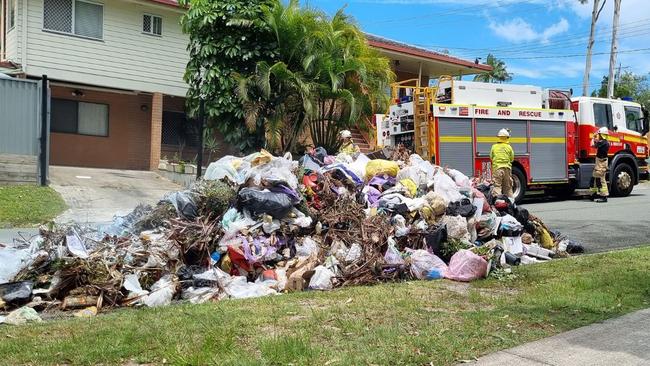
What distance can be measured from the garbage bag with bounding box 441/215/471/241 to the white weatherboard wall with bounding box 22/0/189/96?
13878 millimetres

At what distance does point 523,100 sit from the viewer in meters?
16.0

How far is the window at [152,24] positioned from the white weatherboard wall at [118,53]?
13 centimetres

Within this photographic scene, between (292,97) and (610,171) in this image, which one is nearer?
(292,97)

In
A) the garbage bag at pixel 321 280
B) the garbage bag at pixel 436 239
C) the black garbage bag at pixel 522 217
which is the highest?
the black garbage bag at pixel 522 217

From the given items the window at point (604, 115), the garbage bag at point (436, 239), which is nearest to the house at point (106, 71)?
the window at point (604, 115)

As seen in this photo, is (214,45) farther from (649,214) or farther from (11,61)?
(649,214)

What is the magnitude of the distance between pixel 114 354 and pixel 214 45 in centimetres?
1161

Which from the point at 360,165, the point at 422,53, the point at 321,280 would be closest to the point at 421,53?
the point at 422,53

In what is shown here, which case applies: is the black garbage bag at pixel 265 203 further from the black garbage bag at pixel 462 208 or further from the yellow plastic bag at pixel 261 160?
the black garbage bag at pixel 462 208

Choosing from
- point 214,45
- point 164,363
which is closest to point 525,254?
point 164,363

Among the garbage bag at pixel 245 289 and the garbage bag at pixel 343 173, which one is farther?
the garbage bag at pixel 343 173

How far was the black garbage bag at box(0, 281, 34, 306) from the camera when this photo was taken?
5793 mm

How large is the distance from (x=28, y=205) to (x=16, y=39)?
7.78 metres

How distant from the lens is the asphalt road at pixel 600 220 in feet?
33.0
